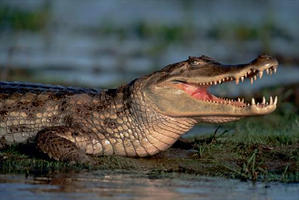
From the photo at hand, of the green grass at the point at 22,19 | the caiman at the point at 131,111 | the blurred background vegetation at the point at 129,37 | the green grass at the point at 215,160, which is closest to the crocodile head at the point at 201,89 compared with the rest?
the caiman at the point at 131,111

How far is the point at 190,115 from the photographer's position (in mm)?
7270

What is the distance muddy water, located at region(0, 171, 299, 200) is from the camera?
17.9 feet

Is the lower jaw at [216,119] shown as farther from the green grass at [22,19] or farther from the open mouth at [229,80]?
the green grass at [22,19]

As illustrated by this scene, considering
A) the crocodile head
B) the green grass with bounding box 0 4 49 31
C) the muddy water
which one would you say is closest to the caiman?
the crocodile head

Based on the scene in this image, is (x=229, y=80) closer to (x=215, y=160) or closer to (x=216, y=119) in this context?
(x=216, y=119)

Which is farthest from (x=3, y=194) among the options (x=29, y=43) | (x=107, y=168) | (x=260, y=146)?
(x=29, y=43)

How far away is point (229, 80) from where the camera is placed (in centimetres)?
732

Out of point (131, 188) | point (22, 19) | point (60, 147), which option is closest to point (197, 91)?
point (60, 147)

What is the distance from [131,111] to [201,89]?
0.74 metres

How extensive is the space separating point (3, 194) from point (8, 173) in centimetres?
90

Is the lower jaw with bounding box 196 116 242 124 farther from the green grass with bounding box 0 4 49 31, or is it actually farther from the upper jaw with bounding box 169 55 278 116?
the green grass with bounding box 0 4 49 31

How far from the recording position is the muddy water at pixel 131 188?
547 centimetres

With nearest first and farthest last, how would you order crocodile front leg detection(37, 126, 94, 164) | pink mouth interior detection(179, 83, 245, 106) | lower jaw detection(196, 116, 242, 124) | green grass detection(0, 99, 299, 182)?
green grass detection(0, 99, 299, 182) < crocodile front leg detection(37, 126, 94, 164) < lower jaw detection(196, 116, 242, 124) < pink mouth interior detection(179, 83, 245, 106)

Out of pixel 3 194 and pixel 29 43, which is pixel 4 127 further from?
pixel 29 43
